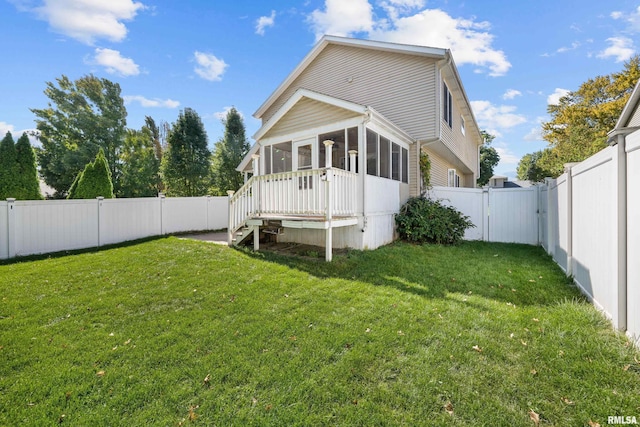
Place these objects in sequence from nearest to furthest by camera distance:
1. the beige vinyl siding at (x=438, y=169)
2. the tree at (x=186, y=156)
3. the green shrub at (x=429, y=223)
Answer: the green shrub at (x=429, y=223), the beige vinyl siding at (x=438, y=169), the tree at (x=186, y=156)

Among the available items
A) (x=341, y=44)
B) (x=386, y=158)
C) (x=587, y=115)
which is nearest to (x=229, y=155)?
(x=341, y=44)

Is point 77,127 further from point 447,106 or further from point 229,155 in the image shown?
point 447,106

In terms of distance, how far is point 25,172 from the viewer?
9.20 m

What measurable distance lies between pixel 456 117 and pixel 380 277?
10.4 m

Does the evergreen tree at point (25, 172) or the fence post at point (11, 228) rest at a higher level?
the evergreen tree at point (25, 172)

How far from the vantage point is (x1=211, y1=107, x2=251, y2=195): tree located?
70.1 ft

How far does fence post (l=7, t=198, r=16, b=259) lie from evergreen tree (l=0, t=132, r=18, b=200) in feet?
6.92

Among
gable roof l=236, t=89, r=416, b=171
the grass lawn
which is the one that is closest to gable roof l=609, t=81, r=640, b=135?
gable roof l=236, t=89, r=416, b=171

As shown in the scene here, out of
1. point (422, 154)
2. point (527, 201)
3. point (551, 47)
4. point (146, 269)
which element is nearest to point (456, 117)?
point (422, 154)

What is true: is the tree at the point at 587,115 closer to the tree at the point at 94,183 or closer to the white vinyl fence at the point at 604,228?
the white vinyl fence at the point at 604,228

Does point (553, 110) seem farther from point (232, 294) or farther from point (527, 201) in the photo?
point (232, 294)

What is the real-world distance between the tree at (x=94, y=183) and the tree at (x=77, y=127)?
42.0 feet

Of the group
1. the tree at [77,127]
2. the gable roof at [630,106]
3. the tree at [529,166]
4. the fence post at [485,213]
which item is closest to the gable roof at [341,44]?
the fence post at [485,213]

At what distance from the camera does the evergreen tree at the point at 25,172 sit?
29.8 ft
